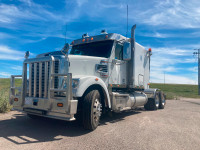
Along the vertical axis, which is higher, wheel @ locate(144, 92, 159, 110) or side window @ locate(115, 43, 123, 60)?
side window @ locate(115, 43, 123, 60)

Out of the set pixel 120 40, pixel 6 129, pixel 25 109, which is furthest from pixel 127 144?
pixel 120 40

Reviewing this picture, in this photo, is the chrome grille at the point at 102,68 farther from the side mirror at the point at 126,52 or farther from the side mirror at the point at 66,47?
the side mirror at the point at 66,47

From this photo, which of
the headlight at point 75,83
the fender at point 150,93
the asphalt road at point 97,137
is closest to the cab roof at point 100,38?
the headlight at point 75,83

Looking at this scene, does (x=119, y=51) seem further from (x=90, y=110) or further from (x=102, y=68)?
(x=90, y=110)

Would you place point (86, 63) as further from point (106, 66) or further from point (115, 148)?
point (115, 148)

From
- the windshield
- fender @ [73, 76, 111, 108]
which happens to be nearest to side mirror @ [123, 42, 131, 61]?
the windshield

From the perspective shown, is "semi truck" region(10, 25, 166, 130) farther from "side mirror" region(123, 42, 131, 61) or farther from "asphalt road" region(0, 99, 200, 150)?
"asphalt road" region(0, 99, 200, 150)

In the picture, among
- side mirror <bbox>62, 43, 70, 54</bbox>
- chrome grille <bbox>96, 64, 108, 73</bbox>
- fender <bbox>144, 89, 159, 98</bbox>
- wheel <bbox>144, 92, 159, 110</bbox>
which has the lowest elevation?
wheel <bbox>144, 92, 159, 110</bbox>

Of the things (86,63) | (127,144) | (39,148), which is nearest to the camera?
(39,148)

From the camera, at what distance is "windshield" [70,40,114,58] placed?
6698mm

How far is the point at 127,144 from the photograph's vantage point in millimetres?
4211

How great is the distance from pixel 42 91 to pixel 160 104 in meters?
8.29

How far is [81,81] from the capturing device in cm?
477

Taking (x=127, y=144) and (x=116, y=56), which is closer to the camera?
(x=127, y=144)
